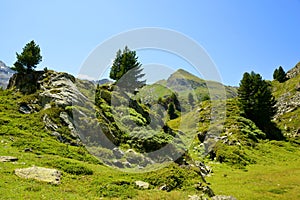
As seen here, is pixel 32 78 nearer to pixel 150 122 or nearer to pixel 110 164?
pixel 150 122

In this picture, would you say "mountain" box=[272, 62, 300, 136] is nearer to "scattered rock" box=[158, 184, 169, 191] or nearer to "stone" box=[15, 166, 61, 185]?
"scattered rock" box=[158, 184, 169, 191]

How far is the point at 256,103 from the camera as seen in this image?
2901 inches

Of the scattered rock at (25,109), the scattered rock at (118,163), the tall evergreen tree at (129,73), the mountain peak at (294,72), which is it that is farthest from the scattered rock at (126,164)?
the mountain peak at (294,72)

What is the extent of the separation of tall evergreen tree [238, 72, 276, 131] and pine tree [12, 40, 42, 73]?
57236mm

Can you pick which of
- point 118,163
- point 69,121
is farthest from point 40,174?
point 69,121

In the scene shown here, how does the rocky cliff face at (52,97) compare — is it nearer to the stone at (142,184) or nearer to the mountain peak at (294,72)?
the stone at (142,184)

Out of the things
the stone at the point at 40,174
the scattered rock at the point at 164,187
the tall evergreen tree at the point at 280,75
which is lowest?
the scattered rock at the point at 164,187

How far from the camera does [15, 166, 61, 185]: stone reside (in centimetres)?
1878

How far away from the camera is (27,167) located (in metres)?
20.6

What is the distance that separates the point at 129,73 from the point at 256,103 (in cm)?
3773

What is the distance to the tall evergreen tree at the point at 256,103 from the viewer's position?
7362cm

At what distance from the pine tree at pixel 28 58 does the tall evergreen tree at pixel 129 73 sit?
20.2 metres

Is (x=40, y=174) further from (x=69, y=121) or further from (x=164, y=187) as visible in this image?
(x=69, y=121)

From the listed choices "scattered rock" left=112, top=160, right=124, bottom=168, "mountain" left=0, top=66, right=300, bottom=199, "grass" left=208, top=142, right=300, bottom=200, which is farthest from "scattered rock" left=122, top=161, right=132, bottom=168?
"grass" left=208, top=142, right=300, bottom=200
